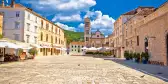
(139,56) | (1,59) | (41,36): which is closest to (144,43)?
(139,56)

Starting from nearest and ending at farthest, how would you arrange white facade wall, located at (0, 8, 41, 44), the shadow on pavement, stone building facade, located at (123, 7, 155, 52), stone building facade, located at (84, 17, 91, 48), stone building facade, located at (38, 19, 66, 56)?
the shadow on pavement, stone building facade, located at (123, 7, 155, 52), white facade wall, located at (0, 8, 41, 44), stone building facade, located at (38, 19, 66, 56), stone building facade, located at (84, 17, 91, 48)

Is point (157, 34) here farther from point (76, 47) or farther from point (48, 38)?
point (76, 47)

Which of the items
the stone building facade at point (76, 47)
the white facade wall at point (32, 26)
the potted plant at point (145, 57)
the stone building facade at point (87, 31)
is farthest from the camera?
the stone building facade at point (76, 47)

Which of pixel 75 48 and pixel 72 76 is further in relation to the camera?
pixel 75 48

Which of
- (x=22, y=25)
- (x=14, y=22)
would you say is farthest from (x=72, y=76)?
(x=14, y=22)

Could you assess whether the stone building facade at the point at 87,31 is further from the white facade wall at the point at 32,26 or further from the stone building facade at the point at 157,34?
the stone building facade at the point at 157,34

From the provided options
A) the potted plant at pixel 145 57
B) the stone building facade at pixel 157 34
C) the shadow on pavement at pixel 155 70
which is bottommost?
the shadow on pavement at pixel 155 70

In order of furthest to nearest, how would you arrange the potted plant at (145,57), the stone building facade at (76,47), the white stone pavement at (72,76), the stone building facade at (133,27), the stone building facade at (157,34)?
the stone building facade at (76,47), the stone building facade at (133,27), the potted plant at (145,57), the stone building facade at (157,34), the white stone pavement at (72,76)

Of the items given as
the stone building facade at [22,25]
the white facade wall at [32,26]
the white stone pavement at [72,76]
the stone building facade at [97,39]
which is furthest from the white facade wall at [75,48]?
the white stone pavement at [72,76]

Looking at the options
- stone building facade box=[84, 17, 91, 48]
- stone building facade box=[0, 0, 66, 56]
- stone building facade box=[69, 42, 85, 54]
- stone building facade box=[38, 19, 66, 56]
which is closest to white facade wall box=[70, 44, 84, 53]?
stone building facade box=[69, 42, 85, 54]

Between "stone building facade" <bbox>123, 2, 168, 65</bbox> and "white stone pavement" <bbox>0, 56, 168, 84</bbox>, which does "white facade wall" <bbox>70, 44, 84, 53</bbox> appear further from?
"white stone pavement" <bbox>0, 56, 168, 84</bbox>

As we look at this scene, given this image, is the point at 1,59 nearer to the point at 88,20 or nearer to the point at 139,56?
the point at 139,56

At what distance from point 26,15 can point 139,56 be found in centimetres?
2775

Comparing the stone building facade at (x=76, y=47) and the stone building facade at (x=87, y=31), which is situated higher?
the stone building facade at (x=87, y=31)
